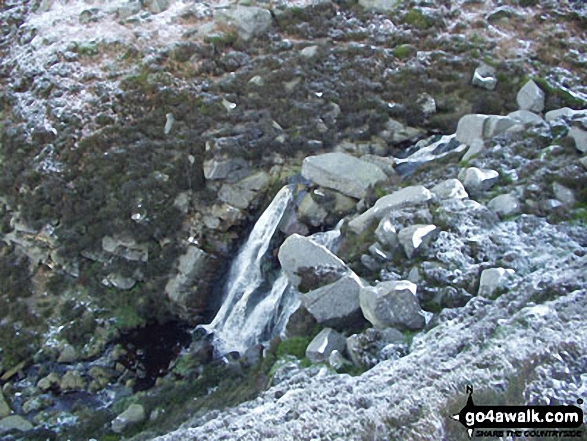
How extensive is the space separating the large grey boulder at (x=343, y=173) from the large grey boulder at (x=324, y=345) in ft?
17.6

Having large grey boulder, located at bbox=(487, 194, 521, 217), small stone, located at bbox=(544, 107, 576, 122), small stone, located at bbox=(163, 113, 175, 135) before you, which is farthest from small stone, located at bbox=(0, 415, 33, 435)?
small stone, located at bbox=(544, 107, 576, 122)

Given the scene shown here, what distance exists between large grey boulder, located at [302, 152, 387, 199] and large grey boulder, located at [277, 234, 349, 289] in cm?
354

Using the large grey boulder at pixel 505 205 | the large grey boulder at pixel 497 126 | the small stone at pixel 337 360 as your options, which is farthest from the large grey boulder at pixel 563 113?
the small stone at pixel 337 360

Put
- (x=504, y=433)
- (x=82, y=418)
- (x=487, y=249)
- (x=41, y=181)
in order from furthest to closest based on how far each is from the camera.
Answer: (x=41, y=181) < (x=82, y=418) < (x=487, y=249) < (x=504, y=433)

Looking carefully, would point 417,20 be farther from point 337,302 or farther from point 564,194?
point 337,302

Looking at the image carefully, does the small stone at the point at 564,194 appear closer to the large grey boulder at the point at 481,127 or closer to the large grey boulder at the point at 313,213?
the large grey boulder at the point at 481,127

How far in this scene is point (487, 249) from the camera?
11859 millimetres

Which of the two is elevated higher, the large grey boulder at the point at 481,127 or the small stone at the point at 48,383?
the large grey boulder at the point at 481,127

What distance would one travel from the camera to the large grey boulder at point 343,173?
15.9m

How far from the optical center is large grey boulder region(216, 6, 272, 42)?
77.5 ft

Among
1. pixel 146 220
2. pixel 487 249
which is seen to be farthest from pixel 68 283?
pixel 487 249

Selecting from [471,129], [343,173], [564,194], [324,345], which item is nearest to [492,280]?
[324,345]

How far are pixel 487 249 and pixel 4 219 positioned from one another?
16.5 metres

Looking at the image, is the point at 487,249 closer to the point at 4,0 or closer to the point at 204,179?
the point at 204,179
